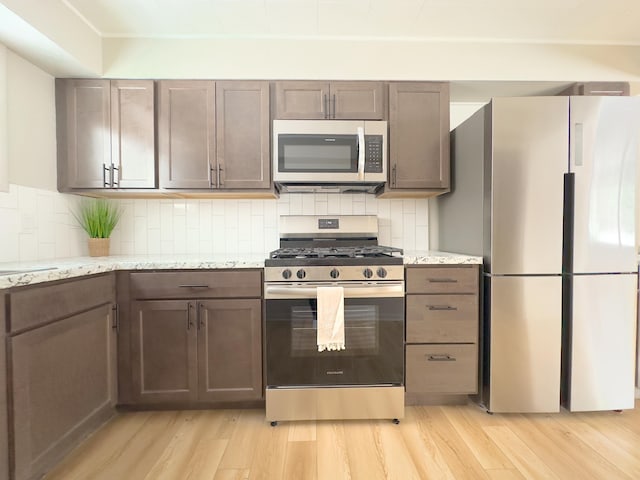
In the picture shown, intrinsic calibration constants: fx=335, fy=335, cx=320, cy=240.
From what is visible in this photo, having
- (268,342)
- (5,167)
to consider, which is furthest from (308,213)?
(5,167)

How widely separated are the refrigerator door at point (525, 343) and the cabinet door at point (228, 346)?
1.46 metres

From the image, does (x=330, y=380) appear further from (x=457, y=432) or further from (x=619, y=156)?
(x=619, y=156)

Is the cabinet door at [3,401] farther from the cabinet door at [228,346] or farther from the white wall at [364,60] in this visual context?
the white wall at [364,60]

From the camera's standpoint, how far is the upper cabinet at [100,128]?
230 centimetres

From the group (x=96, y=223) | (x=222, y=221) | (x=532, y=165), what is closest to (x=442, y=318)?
(x=532, y=165)

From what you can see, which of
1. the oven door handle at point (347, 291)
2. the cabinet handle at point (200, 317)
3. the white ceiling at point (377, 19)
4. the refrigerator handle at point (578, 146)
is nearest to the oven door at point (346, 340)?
the oven door handle at point (347, 291)

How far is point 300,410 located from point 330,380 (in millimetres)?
246

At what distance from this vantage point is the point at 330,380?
1.99 meters

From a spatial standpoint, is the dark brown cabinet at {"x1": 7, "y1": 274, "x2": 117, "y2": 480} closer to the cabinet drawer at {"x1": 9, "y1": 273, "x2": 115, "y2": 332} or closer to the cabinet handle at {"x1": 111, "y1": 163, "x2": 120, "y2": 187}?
the cabinet drawer at {"x1": 9, "y1": 273, "x2": 115, "y2": 332}

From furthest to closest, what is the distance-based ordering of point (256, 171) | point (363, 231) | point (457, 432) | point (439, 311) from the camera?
point (363, 231) < point (256, 171) < point (439, 311) < point (457, 432)

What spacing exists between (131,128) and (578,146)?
285 cm

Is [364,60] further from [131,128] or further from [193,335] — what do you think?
[193,335]

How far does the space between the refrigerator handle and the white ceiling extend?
0.80 m

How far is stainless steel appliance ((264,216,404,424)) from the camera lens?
77.8 inches
